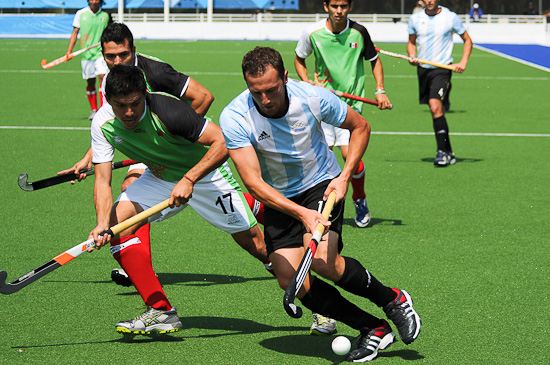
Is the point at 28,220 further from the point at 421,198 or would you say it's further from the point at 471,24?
the point at 471,24

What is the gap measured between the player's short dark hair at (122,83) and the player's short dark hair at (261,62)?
715mm

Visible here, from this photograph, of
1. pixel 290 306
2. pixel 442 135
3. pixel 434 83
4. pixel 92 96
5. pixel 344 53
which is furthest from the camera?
pixel 92 96

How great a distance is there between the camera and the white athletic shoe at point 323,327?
4.57 m

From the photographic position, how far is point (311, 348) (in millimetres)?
4395

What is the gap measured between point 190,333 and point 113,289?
99 cm

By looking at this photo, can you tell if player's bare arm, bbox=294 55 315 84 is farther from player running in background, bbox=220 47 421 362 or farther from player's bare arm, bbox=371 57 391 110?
player running in background, bbox=220 47 421 362

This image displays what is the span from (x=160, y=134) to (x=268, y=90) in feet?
3.25

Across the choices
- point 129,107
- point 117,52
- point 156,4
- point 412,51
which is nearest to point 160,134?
point 129,107

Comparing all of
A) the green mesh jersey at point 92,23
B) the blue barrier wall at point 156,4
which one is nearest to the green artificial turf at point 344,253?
the green mesh jersey at point 92,23

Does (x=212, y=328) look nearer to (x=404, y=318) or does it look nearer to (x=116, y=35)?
(x=404, y=318)

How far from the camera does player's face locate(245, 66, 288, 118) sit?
384 centimetres

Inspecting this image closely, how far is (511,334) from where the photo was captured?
14.8 ft

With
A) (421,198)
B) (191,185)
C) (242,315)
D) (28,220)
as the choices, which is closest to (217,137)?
(191,185)

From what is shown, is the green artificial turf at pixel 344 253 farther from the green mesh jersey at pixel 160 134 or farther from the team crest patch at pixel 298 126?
the team crest patch at pixel 298 126
